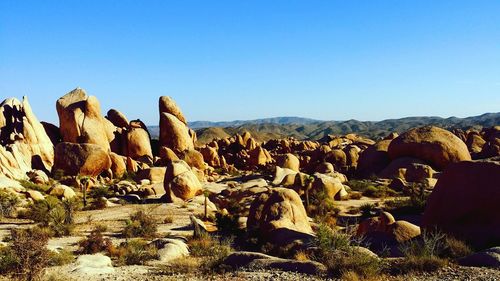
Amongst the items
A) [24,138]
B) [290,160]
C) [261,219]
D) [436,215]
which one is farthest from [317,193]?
[24,138]

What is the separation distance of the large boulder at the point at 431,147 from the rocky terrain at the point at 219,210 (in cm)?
12

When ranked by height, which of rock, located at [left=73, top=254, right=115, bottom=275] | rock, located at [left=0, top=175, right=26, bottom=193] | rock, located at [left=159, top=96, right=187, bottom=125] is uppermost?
rock, located at [left=159, top=96, right=187, bottom=125]

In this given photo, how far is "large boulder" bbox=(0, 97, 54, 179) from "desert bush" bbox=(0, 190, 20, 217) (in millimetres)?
10088

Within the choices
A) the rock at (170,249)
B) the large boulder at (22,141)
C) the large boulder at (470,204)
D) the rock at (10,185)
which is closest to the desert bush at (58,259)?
the rock at (170,249)

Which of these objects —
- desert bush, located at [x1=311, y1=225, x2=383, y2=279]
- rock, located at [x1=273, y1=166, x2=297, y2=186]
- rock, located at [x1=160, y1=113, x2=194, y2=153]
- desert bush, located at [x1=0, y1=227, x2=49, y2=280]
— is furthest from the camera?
rock, located at [x1=160, y1=113, x2=194, y2=153]

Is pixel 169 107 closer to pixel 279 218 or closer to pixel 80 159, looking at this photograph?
pixel 80 159

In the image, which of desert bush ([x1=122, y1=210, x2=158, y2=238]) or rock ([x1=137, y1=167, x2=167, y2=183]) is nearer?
desert bush ([x1=122, y1=210, x2=158, y2=238])

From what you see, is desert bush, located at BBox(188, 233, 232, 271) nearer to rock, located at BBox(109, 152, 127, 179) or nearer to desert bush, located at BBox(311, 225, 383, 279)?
desert bush, located at BBox(311, 225, 383, 279)

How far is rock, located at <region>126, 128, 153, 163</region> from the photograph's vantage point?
49.4 metres

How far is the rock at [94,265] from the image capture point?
12.8 m

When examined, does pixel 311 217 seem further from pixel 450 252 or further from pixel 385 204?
pixel 450 252

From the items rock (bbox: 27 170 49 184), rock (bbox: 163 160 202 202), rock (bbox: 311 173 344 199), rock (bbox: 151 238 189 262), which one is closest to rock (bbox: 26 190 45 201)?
rock (bbox: 27 170 49 184)

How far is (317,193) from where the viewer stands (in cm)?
2783

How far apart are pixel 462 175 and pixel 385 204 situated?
1210cm
